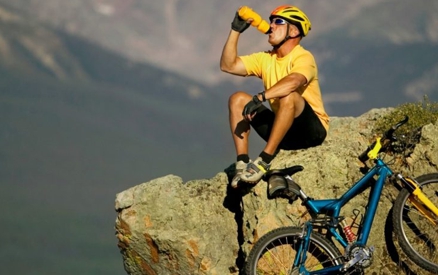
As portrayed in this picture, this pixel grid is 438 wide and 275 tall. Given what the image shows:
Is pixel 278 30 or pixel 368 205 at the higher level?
pixel 278 30

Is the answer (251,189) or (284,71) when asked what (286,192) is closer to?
(251,189)

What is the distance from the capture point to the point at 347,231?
7.21 m

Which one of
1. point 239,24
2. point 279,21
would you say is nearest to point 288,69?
point 279,21

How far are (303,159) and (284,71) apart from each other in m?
1.24

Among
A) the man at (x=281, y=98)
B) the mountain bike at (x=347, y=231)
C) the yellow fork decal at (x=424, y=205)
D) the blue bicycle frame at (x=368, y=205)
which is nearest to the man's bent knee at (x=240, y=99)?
the man at (x=281, y=98)

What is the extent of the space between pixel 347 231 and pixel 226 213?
2097mm

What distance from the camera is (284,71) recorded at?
331 inches

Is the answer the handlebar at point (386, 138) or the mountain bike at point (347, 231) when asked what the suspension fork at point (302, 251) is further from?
the handlebar at point (386, 138)

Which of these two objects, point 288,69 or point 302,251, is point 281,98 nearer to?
point 288,69

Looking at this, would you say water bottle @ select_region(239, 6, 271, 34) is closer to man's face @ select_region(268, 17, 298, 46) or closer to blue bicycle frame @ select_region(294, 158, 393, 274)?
man's face @ select_region(268, 17, 298, 46)

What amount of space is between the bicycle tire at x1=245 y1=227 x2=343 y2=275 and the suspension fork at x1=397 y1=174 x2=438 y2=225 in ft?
4.18

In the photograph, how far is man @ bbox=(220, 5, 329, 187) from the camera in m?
7.71

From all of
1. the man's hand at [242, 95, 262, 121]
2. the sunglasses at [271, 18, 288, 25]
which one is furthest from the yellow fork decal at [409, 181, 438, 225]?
the sunglasses at [271, 18, 288, 25]

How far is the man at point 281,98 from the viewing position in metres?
7.71
